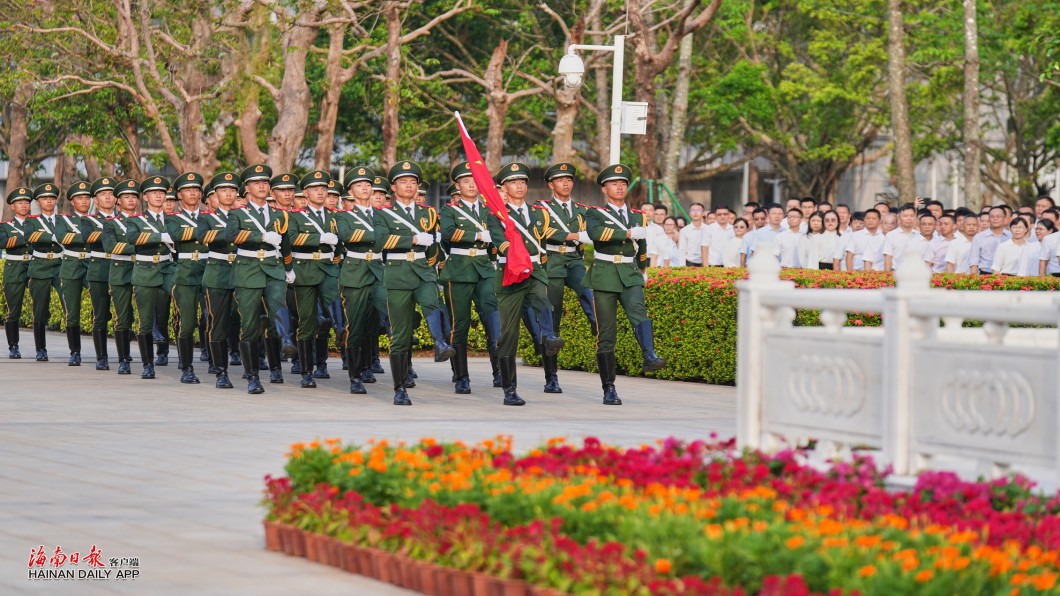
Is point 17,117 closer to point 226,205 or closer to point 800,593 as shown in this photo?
point 226,205

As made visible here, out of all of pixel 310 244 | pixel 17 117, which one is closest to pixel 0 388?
pixel 310 244

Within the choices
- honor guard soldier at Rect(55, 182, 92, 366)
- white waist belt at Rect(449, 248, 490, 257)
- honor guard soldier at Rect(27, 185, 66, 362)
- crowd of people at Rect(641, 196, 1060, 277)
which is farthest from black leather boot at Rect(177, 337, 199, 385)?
crowd of people at Rect(641, 196, 1060, 277)

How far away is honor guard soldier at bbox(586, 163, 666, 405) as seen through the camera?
11680 mm

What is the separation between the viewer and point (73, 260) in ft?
49.9

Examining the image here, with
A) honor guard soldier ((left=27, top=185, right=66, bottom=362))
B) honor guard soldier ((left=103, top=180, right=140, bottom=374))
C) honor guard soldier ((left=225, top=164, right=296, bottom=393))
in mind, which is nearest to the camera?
honor guard soldier ((left=225, top=164, right=296, bottom=393))

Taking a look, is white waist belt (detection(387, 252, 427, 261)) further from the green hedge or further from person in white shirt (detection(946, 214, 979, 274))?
person in white shirt (detection(946, 214, 979, 274))

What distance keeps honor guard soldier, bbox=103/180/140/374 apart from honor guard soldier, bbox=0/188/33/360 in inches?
85.7

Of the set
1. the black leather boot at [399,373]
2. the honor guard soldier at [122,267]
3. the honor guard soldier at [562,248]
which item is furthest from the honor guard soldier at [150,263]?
A: the honor guard soldier at [562,248]

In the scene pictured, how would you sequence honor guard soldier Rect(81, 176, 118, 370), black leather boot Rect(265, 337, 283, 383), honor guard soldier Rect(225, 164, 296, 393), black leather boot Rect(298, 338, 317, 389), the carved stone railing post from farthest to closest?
1. honor guard soldier Rect(81, 176, 118, 370)
2. black leather boot Rect(265, 337, 283, 383)
3. black leather boot Rect(298, 338, 317, 389)
4. honor guard soldier Rect(225, 164, 296, 393)
5. the carved stone railing post

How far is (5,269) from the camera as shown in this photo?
1636 cm

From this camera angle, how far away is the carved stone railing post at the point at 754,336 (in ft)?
22.7

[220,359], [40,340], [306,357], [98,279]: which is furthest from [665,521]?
[40,340]

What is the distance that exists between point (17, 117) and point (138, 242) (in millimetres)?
19903

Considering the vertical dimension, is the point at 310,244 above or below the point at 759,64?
below
